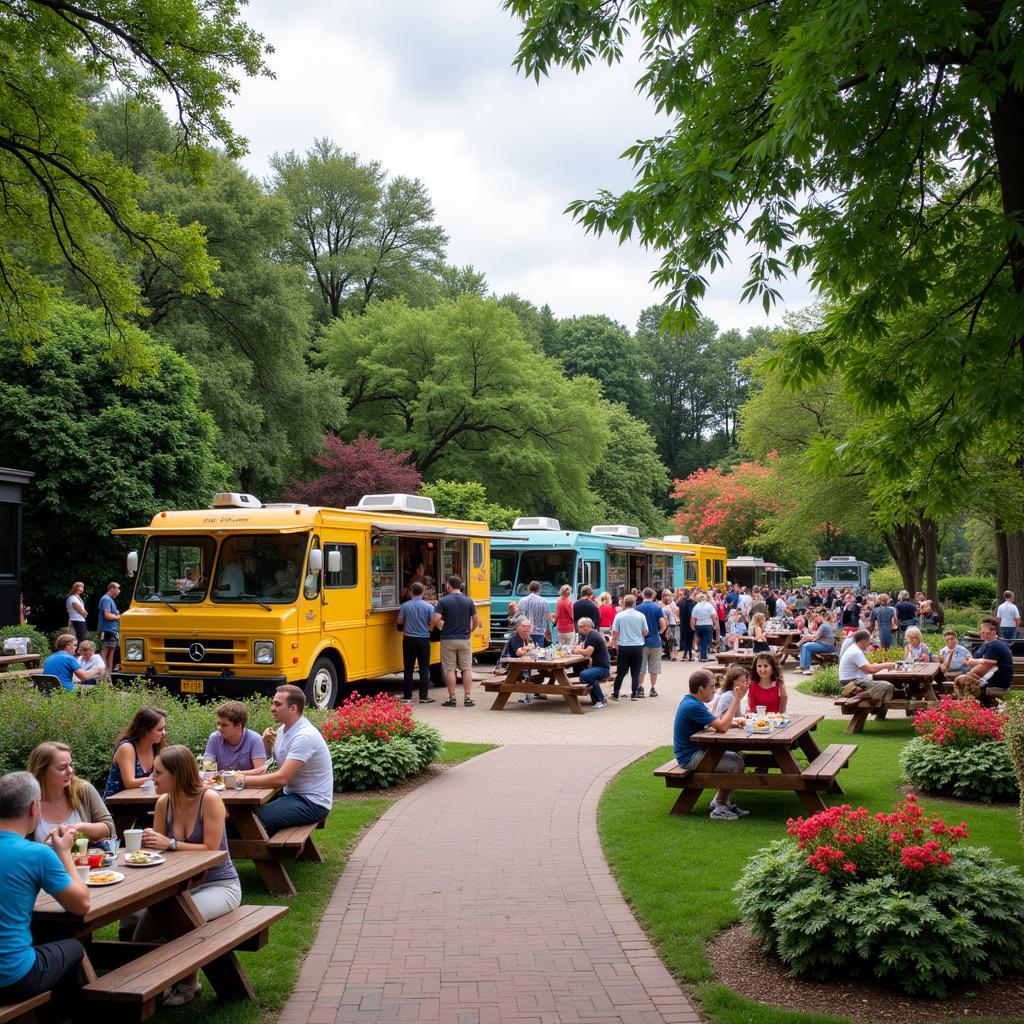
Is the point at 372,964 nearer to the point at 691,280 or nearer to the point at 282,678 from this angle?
the point at 691,280

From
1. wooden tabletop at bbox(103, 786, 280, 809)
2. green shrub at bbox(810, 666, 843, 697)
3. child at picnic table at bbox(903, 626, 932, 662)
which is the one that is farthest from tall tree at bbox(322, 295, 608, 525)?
wooden tabletop at bbox(103, 786, 280, 809)

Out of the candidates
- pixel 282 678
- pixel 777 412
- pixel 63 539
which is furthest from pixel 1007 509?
pixel 63 539

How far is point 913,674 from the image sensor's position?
48.4 ft

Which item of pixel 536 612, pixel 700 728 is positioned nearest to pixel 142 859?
pixel 700 728

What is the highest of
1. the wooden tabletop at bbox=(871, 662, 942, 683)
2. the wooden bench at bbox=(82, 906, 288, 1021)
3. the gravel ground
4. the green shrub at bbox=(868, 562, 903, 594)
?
the green shrub at bbox=(868, 562, 903, 594)

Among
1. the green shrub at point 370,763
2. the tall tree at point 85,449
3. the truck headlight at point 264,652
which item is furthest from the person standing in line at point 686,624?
the green shrub at point 370,763

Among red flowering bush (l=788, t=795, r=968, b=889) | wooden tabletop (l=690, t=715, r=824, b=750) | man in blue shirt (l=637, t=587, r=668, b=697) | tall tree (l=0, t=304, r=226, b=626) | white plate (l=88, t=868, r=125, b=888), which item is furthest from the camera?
tall tree (l=0, t=304, r=226, b=626)

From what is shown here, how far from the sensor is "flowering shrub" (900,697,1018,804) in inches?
393

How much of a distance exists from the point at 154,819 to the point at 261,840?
1.19 meters

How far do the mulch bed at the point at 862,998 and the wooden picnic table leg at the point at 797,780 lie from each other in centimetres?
336

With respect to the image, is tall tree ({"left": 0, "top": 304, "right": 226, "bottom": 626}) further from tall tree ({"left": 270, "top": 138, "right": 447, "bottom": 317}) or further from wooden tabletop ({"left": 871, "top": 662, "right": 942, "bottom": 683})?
tall tree ({"left": 270, "top": 138, "right": 447, "bottom": 317})

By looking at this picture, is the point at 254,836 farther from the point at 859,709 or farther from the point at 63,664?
the point at 859,709

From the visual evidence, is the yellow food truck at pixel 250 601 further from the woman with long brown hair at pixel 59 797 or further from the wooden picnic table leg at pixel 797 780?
the woman with long brown hair at pixel 59 797

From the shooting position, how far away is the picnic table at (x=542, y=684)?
16.6 meters
